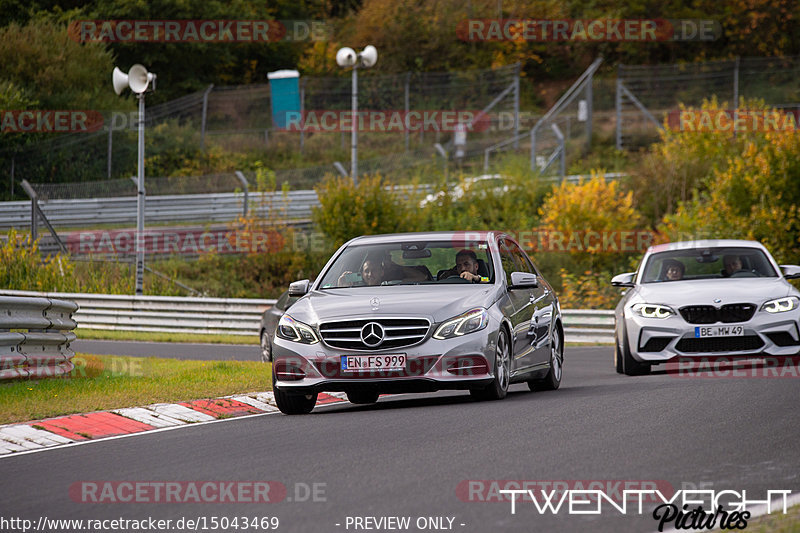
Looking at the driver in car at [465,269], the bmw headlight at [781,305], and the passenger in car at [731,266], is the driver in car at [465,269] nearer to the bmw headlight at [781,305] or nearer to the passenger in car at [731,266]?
the bmw headlight at [781,305]

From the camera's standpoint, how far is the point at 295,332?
38.1 ft

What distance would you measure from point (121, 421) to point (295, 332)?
169cm

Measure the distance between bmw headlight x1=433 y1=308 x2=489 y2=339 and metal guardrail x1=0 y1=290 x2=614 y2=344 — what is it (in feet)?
48.6

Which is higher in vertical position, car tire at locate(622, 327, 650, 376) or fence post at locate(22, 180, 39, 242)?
fence post at locate(22, 180, 39, 242)

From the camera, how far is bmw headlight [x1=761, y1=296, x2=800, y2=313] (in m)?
14.8

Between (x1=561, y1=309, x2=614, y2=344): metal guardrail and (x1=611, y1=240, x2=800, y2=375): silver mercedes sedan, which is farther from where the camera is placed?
(x1=561, y1=309, x2=614, y2=344): metal guardrail

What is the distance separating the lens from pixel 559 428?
31.5 ft

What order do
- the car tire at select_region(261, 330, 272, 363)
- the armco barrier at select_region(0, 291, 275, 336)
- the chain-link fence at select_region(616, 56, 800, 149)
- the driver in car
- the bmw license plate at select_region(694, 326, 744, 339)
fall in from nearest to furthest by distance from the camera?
the driver in car, the bmw license plate at select_region(694, 326, 744, 339), the car tire at select_region(261, 330, 272, 363), the armco barrier at select_region(0, 291, 275, 336), the chain-link fence at select_region(616, 56, 800, 149)

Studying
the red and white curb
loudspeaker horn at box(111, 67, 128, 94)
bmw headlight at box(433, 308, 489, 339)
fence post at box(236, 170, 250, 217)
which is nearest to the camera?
the red and white curb

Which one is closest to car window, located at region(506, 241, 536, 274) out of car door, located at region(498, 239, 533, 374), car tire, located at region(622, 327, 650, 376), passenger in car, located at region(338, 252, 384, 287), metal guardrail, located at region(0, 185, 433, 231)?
car door, located at region(498, 239, 533, 374)
